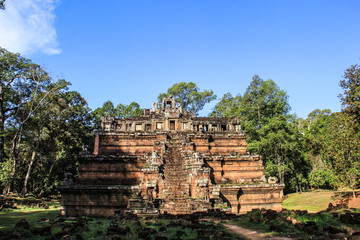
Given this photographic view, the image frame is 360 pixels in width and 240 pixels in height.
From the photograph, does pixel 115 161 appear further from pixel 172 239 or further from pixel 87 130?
pixel 87 130

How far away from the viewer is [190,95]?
54.8 meters

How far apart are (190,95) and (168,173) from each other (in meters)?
35.0

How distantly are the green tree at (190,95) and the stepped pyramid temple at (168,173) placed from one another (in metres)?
24.7

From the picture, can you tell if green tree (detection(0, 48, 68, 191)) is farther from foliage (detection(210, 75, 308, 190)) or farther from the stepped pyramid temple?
foliage (detection(210, 75, 308, 190))

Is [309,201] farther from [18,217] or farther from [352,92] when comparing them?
[18,217]

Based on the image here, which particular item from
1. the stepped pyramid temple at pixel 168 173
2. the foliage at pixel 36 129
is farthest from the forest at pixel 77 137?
the stepped pyramid temple at pixel 168 173

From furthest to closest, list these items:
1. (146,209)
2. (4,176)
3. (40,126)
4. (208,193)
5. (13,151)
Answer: (40,126)
(13,151)
(4,176)
(208,193)
(146,209)

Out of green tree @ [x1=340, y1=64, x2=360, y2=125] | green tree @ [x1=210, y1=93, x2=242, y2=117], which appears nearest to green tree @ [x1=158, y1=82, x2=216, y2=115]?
green tree @ [x1=210, y1=93, x2=242, y2=117]

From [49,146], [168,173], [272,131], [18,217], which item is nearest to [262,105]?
[272,131]

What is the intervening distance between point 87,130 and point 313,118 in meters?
56.1

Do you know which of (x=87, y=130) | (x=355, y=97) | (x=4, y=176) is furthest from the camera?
(x=87, y=130)

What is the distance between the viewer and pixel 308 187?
44.7 meters

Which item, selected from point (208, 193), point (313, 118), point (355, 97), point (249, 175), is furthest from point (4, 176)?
point (313, 118)

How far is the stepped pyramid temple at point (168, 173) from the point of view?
1895 centimetres
